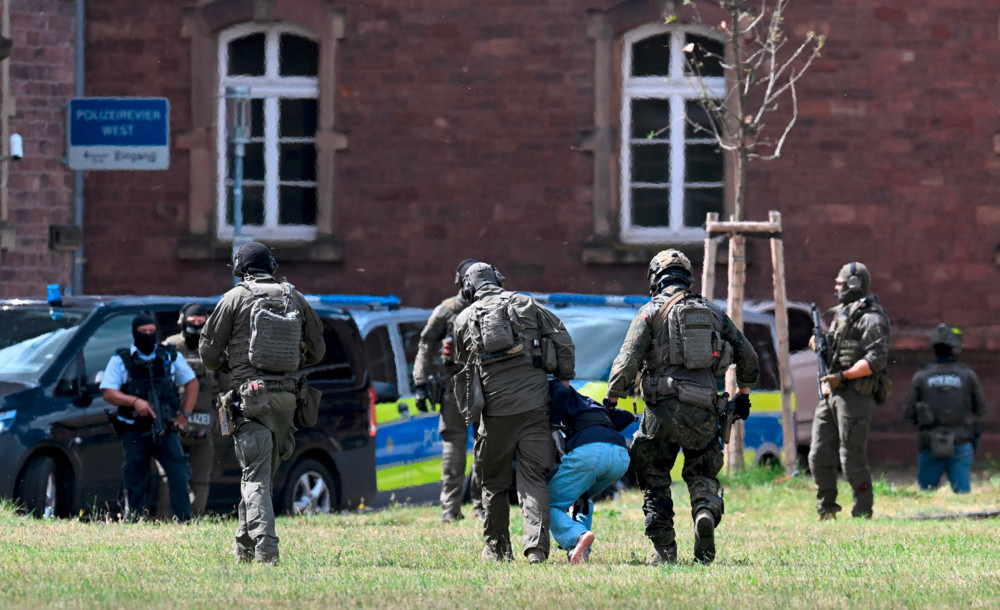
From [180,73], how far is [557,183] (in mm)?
4252

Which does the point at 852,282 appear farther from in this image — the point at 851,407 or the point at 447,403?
the point at 447,403

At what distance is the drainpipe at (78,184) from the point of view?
1933cm

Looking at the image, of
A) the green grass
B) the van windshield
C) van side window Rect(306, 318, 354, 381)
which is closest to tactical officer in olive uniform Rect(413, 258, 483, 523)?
the green grass

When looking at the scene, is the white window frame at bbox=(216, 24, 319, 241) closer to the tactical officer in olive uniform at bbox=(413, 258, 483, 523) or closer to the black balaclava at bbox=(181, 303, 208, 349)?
the tactical officer in olive uniform at bbox=(413, 258, 483, 523)

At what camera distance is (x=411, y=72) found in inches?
778

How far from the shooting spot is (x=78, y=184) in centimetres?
1950

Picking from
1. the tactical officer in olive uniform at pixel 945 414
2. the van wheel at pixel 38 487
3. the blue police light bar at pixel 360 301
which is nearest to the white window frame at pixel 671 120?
the tactical officer in olive uniform at pixel 945 414

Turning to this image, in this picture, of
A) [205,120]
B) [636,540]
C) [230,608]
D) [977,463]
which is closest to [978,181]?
[977,463]

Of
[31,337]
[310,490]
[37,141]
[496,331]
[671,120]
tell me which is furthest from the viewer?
[671,120]

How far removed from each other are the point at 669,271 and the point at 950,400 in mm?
7375

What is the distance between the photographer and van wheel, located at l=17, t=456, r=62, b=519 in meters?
11.5

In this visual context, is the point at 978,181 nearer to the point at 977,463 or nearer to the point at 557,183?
the point at 977,463

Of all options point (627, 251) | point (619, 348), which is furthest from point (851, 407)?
point (627, 251)

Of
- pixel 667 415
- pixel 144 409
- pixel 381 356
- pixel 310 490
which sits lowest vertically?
pixel 310 490
